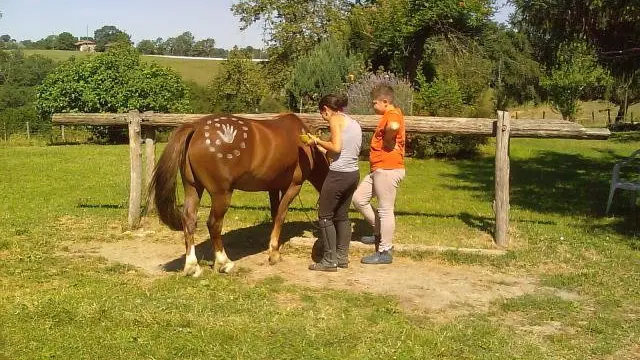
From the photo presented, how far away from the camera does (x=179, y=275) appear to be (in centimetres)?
635

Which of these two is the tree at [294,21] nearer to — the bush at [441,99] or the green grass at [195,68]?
the bush at [441,99]

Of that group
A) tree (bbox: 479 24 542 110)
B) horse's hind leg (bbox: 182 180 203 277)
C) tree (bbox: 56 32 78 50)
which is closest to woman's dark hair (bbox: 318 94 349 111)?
horse's hind leg (bbox: 182 180 203 277)

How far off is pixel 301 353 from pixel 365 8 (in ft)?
64.4

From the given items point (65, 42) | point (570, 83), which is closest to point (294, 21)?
point (570, 83)

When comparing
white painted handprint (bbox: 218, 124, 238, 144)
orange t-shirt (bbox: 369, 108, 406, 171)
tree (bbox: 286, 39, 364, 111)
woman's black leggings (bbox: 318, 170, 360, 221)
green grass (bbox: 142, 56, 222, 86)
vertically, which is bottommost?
woman's black leggings (bbox: 318, 170, 360, 221)

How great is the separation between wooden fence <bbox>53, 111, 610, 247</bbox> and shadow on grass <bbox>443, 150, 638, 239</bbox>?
1.63 metres

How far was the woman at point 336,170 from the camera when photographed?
250 inches

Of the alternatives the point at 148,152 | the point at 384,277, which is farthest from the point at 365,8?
the point at 384,277

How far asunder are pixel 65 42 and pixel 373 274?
113 meters

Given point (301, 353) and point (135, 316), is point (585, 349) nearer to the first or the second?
point (301, 353)

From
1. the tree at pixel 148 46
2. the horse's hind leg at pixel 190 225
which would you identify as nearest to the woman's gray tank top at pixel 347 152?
the horse's hind leg at pixel 190 225

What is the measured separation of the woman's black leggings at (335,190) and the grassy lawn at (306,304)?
0.88m

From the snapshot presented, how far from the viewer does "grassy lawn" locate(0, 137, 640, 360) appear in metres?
4.55

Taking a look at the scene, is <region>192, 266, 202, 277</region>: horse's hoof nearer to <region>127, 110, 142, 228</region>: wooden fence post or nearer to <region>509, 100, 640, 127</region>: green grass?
<region>127, 110, 142, 228</region>: wooden fence post
